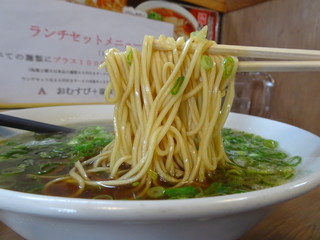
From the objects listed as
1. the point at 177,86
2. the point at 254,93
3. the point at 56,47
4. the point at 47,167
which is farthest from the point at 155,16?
the point at 47,167

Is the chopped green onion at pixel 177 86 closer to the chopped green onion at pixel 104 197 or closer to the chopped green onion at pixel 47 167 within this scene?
the chopped green onion at pixel 104 197

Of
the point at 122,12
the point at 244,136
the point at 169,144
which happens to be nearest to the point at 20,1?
the point at 122,12

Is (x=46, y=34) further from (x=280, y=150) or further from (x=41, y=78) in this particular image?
(x=280, y=150)

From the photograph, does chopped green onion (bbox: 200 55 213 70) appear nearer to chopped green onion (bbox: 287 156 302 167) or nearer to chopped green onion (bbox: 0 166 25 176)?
chopped green onion (bbox: 287 156 302 167)

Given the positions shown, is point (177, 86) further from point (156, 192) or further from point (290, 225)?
point (290, 225)

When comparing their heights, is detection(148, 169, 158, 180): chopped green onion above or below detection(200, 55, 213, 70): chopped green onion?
below

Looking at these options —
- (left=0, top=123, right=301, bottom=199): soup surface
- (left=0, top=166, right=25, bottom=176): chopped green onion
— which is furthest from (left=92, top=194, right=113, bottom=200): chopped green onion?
(left=0, top=166, right=25, bottom=176): chopped green onion
